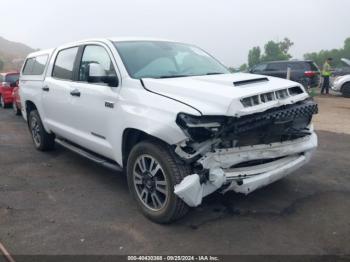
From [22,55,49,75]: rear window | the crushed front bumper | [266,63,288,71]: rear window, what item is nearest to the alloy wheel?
the crushed front bumper

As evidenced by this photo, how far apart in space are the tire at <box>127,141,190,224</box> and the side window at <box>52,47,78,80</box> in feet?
6.43

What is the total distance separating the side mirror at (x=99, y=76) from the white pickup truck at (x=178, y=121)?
11 millimetres

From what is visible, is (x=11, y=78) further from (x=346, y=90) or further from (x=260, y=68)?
(x=346, y=90)

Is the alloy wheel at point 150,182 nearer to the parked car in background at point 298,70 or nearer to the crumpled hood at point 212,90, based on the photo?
the crumpled hood at point 212,90

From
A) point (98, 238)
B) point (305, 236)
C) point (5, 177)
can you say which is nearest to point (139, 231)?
point (98, 238)

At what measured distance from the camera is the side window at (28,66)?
7.01 meters

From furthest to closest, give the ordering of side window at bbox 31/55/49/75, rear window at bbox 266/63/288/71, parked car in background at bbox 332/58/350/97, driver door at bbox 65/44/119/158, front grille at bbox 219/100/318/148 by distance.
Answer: rear window at bbox 266/63/288/71 < parked car in background at bbox 332/58/350/97 < side window at bbox 31/55/49/75 < driver door at bbox 65/44/119/158 < front grille at bbox 219/100/318/148

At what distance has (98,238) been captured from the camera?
3693 mm

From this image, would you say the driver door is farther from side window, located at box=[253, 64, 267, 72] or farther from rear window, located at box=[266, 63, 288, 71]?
side window, located at box=[253, 64, 267, 72]

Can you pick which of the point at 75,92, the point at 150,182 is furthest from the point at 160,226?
the point at 75,92

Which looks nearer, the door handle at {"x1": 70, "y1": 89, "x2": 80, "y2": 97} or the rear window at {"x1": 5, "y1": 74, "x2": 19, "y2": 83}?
the door handle at {"x1": 70, "y1": 89, "x2": 80, "y2": 97}

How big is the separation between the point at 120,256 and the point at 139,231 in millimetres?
475

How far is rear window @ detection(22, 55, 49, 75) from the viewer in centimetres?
644

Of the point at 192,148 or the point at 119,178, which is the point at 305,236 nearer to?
the point at 192,148
